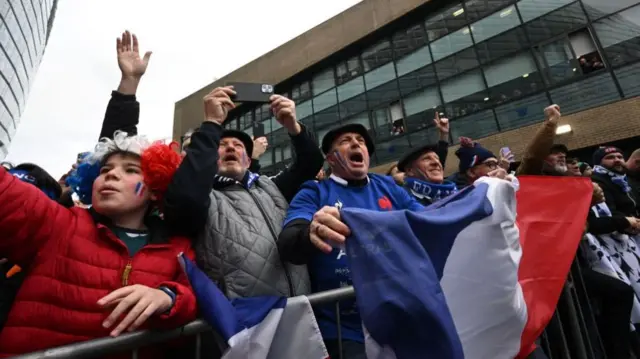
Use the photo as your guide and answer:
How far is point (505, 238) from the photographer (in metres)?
1.76

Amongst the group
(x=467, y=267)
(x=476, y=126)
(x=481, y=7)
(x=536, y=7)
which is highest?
(x=481, y=7)

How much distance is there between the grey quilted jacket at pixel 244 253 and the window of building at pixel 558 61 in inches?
530

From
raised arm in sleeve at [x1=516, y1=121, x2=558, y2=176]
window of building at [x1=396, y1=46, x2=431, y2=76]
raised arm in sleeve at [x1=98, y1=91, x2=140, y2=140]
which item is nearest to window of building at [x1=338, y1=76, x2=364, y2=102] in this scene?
window of building at [x1=396, y1=46, x2=431, y2=76]

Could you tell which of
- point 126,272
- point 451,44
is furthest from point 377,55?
point 126,272

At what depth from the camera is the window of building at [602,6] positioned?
35.8 ft

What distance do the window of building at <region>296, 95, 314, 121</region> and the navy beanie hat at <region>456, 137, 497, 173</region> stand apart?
15938 millimetres

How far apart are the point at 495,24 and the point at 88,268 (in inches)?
629

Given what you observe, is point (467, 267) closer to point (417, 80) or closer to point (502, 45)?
point (502, 45)

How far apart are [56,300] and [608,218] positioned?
4.38m

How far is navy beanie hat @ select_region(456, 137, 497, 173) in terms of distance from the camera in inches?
142

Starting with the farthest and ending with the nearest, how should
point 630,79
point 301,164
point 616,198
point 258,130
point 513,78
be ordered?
1. point 513,78
2. point 630,79
3. point 616,198
4. point 301,164
5. point 258,130

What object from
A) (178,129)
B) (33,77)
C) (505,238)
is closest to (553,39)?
(505,238)

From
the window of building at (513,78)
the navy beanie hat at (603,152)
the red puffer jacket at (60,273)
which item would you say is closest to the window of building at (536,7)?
the window of building at (513,78)

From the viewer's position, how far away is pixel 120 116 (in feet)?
7.06
